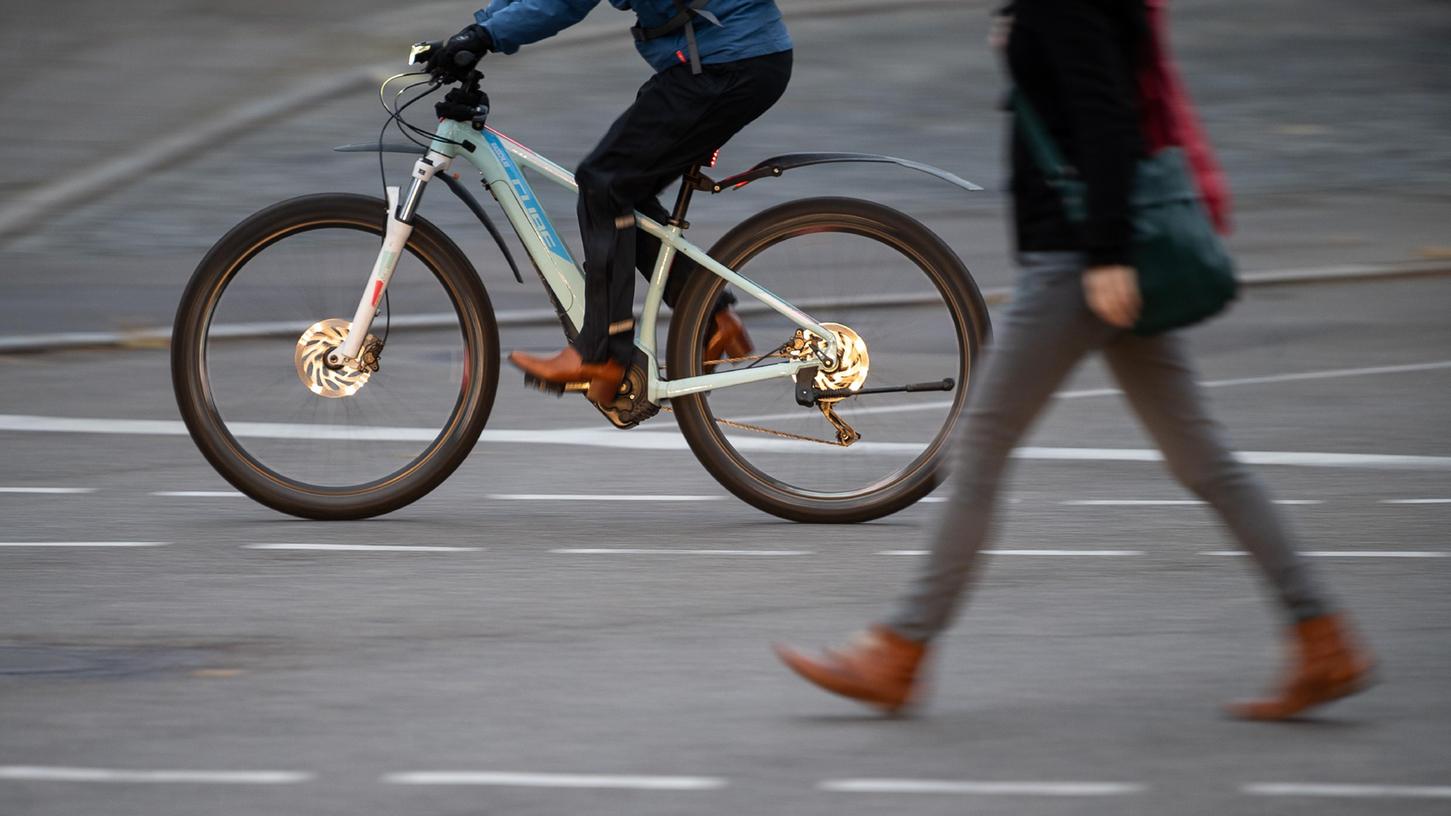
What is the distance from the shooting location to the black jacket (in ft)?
13.4

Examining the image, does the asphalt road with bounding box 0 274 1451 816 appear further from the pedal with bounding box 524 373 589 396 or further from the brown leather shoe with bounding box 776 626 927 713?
the pedal with bounding box 524 373 589 396

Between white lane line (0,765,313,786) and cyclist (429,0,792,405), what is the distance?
244 centimetres

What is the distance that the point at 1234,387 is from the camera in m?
9.23

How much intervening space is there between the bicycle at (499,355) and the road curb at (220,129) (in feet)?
24.6

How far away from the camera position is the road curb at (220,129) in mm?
14641

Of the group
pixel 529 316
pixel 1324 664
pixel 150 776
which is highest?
pixel 150 776

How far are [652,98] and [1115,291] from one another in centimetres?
241

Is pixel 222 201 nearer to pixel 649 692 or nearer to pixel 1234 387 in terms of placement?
pixel 1234 387

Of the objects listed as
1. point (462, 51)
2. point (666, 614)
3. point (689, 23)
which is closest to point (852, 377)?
point (689, 23)

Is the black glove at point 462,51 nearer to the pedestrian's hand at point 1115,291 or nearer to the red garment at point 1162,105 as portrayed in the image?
the red garment at point 1162,105

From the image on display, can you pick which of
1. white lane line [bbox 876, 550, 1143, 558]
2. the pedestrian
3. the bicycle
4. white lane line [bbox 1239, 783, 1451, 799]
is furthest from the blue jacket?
white lane line [bbox 1239, 783, 1451, 799]

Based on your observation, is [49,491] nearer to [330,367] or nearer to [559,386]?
[330,367]

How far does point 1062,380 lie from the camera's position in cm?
439

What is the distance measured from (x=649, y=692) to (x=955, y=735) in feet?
2.34
